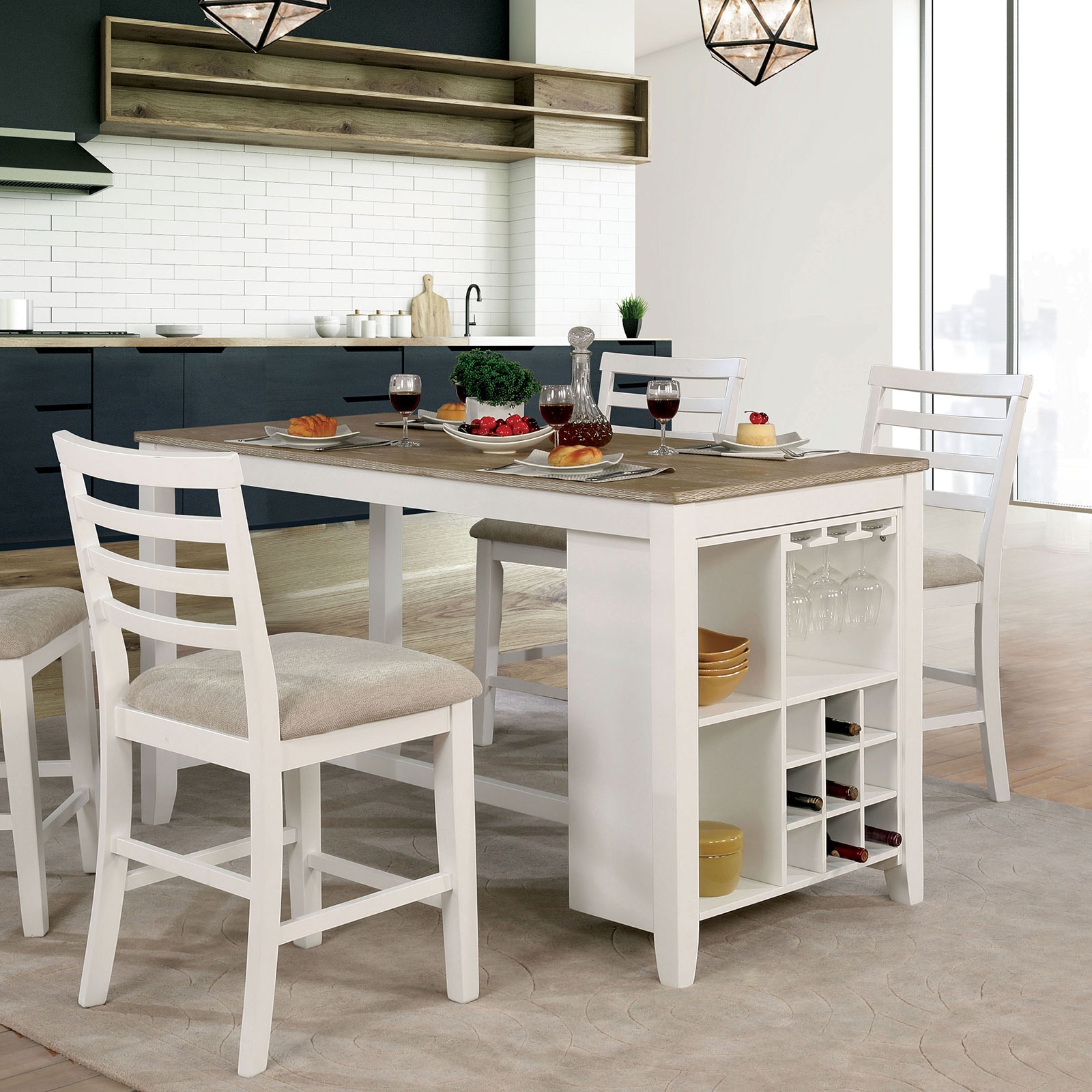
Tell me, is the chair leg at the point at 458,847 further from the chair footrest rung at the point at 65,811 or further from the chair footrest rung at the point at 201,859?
the chair footrest rung at the point at 65,811

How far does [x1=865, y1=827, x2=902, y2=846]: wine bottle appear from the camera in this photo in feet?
8.38

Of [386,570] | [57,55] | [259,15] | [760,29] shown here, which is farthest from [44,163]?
[760,29]

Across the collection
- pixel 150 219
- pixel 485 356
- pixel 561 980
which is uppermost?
pixel 150 219

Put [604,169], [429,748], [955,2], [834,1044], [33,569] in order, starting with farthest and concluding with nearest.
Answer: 1. [955,2]
2. [604,169]
3. [33,569]
4. [429,748]
5. [834,1044]

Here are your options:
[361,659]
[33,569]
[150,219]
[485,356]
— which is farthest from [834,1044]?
[150,219]

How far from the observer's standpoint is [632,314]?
22.6ft

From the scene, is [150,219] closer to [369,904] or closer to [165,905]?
[165,905]

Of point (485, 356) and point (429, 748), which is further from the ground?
point (485, 356)

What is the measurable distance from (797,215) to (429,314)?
11.9 ft

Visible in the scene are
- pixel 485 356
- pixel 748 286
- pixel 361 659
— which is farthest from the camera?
pixel 748 286

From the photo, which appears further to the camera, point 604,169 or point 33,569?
point 604,169

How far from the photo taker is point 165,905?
8.52 feet

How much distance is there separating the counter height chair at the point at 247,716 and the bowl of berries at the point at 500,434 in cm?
66

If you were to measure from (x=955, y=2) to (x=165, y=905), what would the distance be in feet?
25.4
